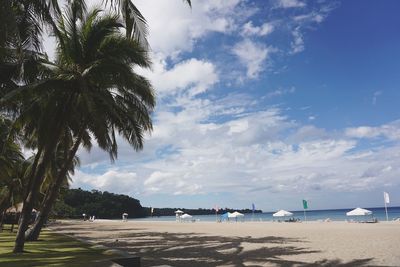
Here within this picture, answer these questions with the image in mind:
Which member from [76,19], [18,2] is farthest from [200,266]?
[76,19]

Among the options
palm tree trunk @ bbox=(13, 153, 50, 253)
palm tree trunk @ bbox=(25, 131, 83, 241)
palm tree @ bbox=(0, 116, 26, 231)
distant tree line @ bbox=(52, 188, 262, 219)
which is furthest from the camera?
distant tree line @ bbox=(52, 188, 262, 219)

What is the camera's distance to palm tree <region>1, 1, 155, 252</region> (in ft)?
41.3

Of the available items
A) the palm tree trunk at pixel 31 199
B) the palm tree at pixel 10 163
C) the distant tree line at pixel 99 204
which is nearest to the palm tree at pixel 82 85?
the palm tree trunk at pixel 31 199

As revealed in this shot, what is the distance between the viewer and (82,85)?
12.6 metres

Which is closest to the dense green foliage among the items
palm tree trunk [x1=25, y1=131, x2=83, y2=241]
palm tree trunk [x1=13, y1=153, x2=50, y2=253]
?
palm tree trunk [x1=25, y1=131, x2=83, y2=241]

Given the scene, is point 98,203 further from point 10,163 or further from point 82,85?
point 82,85

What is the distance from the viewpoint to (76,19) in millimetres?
13125

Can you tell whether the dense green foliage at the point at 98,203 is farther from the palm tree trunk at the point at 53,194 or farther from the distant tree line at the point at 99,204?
the palm tree trunk at the point at 53,194

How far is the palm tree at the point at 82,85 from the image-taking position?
496 inches

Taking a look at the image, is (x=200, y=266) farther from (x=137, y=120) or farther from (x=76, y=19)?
(x=76, y=19)

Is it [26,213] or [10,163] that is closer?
[26,213]

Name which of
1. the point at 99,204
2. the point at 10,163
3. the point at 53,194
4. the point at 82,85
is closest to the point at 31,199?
the point at 53,194

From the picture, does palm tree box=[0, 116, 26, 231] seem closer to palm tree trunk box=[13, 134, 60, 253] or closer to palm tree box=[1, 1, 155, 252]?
palm tree box=[1, 1, 155, 252]

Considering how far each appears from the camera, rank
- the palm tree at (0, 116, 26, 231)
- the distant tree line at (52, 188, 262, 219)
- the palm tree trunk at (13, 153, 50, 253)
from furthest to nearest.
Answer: the distant tree line at (52, 188, 262, 219)
the palm tree at (0, 116, 26, 231)
the palm tree trunk at (13, 153, 50, 253)
